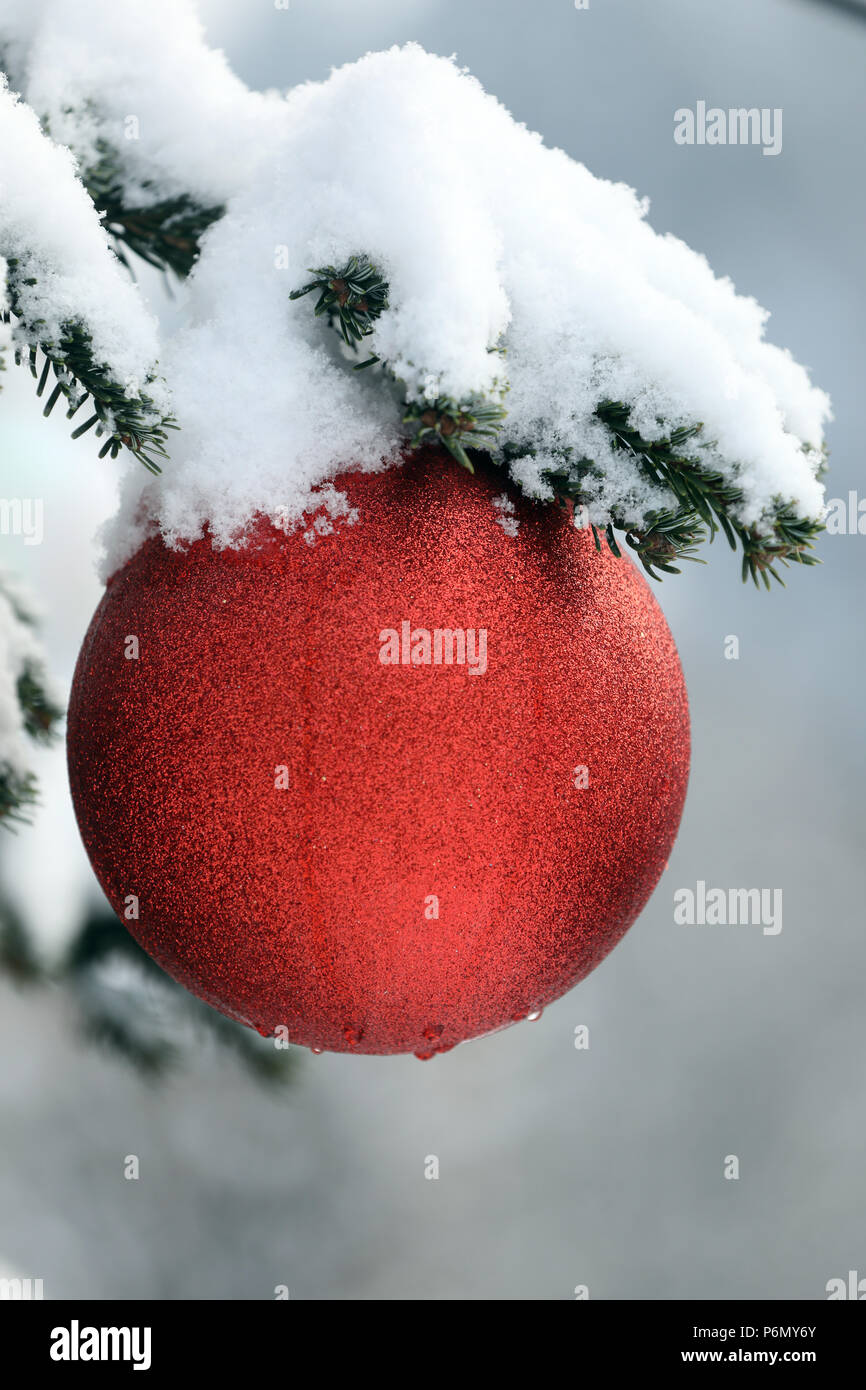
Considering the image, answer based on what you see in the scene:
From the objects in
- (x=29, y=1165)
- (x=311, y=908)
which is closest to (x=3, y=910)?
(x=311, y=908)

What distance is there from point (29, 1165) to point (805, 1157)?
1292mm

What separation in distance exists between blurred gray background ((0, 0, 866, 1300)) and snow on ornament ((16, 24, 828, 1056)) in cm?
123

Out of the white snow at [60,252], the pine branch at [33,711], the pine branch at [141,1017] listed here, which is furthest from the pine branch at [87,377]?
the pine branch at [141,1017]

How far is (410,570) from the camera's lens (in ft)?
1.54

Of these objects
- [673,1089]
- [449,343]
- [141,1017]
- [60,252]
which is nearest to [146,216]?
[60,252]

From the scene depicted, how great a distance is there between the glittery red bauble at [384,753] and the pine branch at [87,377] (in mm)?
58

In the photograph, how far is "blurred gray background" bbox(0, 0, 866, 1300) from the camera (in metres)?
1.67

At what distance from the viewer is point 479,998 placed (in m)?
0.51

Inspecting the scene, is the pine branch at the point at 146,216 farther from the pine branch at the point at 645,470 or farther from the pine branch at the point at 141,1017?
the pine branch at the point at 141,1017

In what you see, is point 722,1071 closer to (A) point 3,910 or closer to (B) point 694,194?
(A) point 3,910

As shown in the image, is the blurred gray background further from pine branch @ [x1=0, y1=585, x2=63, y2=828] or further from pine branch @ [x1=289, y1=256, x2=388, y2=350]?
pine branch @ [x1=289, y1=256, x2=388, y2=350]

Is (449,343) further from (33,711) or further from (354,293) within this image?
(33,711)
